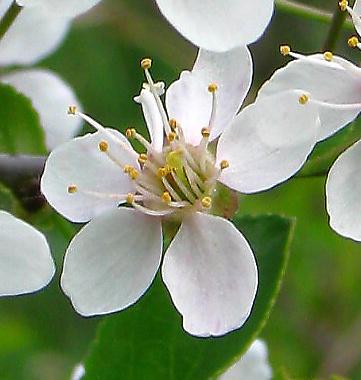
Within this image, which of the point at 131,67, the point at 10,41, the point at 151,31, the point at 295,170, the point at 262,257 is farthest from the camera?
the point at 131,67

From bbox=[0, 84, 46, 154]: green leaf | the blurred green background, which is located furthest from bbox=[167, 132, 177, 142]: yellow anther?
the blurred green background

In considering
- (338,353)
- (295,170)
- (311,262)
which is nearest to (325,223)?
(311,262)

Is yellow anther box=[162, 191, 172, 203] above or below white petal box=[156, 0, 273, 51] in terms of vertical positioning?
below

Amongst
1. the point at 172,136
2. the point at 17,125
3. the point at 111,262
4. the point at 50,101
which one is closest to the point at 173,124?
the point at 172,136

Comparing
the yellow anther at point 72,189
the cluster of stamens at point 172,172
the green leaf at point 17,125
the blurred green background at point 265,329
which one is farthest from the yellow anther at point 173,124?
the blurred green background at point 265,329

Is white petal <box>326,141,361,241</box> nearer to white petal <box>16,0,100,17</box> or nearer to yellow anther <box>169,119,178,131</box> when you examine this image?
yellow anther <box>169,119,178,131</box>

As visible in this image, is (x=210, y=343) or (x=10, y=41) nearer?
(x=210, y=343)

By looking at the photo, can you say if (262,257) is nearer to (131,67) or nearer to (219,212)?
(219,212)
